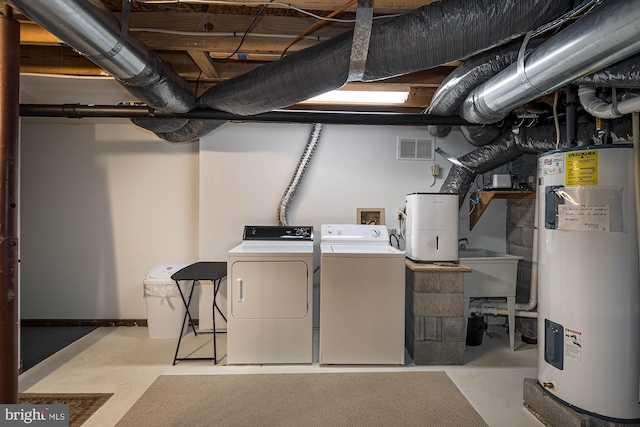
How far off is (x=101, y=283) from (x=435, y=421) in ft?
11.7

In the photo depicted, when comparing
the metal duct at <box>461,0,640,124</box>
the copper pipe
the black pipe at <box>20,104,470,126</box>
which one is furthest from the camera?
the black pipe at <box>20,104,470,126</box>

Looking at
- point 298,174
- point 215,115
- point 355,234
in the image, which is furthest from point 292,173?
point 215,115

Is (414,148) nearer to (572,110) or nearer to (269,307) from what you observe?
(572,110)

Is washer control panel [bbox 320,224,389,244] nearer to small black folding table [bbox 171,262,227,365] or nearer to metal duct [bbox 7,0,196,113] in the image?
small black folding table [bbox 171,262,227,365]

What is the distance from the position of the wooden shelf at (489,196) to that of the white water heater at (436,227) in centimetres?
57

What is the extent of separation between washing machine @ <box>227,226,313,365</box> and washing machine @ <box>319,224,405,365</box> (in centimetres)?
16

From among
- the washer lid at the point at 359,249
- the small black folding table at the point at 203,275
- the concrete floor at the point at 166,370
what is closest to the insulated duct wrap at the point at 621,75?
the washer lid at the point at 359,249

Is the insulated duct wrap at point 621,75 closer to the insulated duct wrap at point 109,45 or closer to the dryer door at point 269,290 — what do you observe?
the dryer door at point 269,290

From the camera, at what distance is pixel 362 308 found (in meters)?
2.67

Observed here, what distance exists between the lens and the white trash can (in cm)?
317

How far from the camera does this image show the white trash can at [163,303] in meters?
3.17

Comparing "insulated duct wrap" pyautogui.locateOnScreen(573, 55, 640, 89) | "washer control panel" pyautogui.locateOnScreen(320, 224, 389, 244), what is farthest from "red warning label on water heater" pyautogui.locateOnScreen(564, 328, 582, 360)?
"washer control panel" pyautogui.locateOnScreen(320, 224, 389, 244)

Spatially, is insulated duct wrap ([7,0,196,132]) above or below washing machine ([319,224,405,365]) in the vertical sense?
above

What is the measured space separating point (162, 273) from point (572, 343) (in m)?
3.29
